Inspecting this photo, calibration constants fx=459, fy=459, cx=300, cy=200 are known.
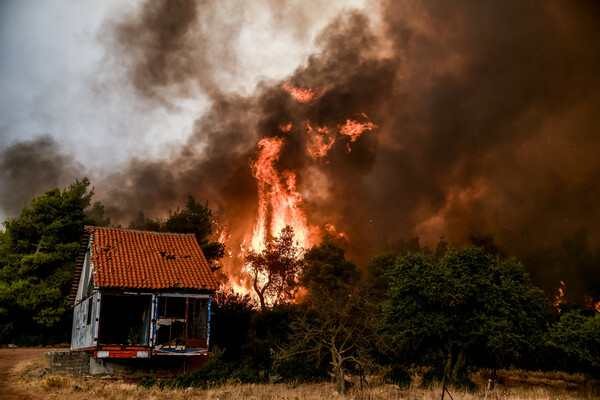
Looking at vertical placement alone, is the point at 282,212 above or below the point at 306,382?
above

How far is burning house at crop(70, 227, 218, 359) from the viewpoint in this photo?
26.5 meters

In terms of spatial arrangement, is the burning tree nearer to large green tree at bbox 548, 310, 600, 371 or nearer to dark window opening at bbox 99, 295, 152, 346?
dark window opening at bbox 99, 295, 152, 346

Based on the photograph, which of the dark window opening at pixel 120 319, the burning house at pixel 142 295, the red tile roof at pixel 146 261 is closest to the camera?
the burning house at pixel 142 295

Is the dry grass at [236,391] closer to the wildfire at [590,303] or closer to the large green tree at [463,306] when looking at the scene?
the large green tree at [463,306]

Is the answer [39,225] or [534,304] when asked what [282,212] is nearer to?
[39,225]

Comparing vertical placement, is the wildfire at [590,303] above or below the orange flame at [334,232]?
below

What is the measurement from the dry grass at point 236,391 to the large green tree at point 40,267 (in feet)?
48.6

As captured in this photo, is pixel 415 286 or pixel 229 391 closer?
pixel 229 391

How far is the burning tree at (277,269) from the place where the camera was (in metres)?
67.2

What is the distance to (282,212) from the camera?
8662cm

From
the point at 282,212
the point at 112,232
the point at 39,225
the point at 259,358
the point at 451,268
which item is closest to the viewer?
the point at 451,268

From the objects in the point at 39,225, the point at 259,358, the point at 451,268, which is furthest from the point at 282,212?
the point at 451,268

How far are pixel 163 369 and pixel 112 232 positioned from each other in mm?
9941

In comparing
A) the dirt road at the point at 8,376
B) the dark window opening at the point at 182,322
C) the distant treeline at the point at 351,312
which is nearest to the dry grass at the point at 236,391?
the dirt road at the point at 8,376
